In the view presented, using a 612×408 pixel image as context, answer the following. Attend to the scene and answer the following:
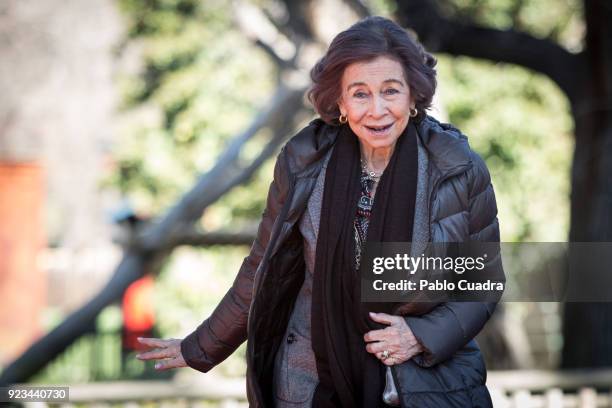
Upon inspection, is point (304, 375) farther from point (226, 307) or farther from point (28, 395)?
point (28, 395)

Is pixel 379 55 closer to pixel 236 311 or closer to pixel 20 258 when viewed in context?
pixel 236 311

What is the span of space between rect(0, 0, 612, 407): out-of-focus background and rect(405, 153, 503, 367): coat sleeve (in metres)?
2.87

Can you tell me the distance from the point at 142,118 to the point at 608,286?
8.78m

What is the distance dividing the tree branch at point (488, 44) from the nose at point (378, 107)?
423cm

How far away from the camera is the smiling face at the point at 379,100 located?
2477 mm

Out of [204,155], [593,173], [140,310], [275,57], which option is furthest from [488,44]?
[140,310]

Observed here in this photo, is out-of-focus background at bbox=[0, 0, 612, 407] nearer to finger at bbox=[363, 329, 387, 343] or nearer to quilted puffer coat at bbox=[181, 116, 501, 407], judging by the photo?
quilted puffer coat at bbox=[181, 116, 501, 407]

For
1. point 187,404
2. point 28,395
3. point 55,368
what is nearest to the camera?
point 28,395

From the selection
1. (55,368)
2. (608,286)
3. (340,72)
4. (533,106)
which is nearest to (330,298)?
(340,72)

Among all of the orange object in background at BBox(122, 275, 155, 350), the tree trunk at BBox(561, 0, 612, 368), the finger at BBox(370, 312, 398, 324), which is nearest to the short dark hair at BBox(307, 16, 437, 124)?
the finger at BBox(370, 312, 398, 324)

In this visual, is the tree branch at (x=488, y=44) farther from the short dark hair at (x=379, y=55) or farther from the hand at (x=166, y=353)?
the hand at (x=166, y=353)

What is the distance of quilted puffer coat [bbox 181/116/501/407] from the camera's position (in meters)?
2.38

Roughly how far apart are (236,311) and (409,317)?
51cm

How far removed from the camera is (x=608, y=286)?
6.46 metres
